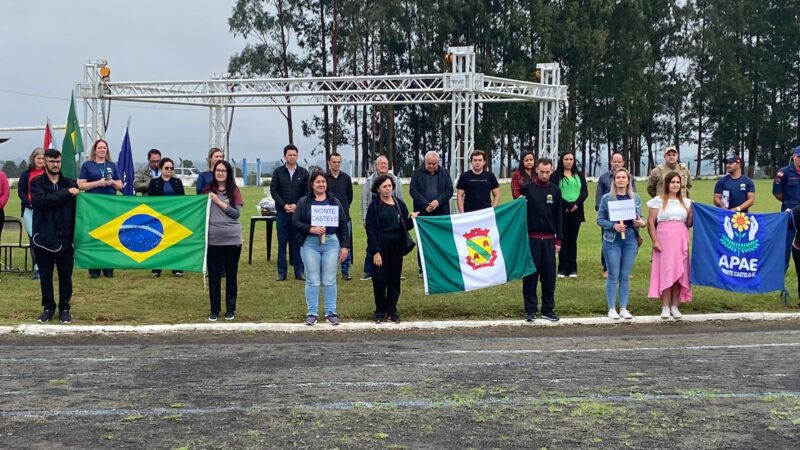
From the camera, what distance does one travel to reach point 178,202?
37.6 feet

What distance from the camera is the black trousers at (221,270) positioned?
34.3 feet

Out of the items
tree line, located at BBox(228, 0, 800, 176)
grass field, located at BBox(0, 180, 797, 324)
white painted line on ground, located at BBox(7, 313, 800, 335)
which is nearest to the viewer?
white painted line on ground, located at BBox(7, 313, 800, 335)

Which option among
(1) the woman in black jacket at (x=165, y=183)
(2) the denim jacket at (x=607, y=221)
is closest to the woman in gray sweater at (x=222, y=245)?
(1) the woman in black jacket at (x=165, y=183)

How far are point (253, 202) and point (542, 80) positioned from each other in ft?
41.0

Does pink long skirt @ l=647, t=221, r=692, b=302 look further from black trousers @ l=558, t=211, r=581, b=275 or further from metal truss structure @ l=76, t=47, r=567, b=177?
metal truss structure @ l=76, t=47, r=567, b=177

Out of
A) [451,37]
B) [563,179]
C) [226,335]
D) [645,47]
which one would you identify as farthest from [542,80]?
[645,47]

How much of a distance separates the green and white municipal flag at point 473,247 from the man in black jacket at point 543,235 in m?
0.39

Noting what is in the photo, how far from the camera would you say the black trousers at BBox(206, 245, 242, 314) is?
10469mm

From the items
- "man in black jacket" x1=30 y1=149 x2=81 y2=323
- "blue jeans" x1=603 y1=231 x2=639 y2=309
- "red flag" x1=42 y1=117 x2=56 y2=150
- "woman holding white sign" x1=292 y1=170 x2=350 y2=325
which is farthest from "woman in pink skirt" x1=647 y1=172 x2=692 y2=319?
"red flag" x1=42 y1=117 x2=56 y2=150

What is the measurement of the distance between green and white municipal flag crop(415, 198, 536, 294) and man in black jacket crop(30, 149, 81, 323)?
4341 mm

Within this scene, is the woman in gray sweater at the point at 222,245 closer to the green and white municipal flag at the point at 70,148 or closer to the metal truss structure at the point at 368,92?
the green and white municipal flag at the point at 70,148

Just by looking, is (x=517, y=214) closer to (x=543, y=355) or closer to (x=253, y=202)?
(x=543, y=355)

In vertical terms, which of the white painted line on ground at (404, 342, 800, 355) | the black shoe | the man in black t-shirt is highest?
the man in black t-shirt

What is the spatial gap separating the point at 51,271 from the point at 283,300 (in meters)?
3.03
